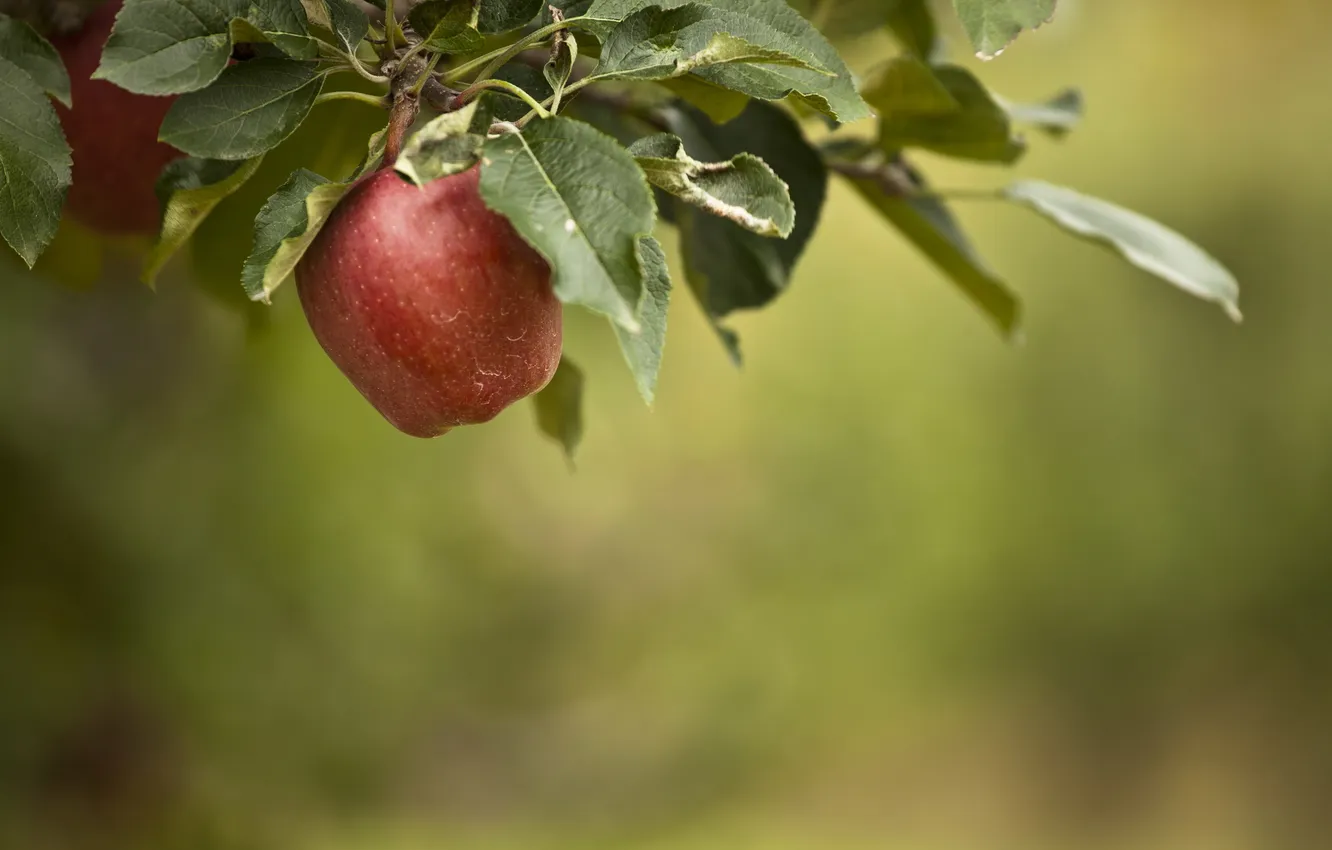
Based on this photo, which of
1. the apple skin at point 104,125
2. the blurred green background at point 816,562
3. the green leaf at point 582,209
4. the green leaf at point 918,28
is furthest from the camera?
the blurred green background at point 816,562

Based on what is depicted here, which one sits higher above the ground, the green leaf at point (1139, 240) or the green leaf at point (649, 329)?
the green leaf at point (649, 329)

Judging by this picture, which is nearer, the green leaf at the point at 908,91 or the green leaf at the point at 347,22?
the green leaf at the point at 347,22

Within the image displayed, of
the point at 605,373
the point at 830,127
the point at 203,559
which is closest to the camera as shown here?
the point at 830,127

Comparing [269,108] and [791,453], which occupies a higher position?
[269,108]

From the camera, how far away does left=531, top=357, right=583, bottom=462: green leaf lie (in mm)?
453

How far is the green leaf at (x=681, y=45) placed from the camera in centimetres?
27

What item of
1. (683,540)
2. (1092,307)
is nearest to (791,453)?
(683,540)

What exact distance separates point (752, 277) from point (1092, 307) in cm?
183

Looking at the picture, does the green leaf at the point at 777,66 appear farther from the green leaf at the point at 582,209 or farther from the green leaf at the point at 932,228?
the green leaf at the point at 932,228

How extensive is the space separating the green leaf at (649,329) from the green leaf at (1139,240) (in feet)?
0.81

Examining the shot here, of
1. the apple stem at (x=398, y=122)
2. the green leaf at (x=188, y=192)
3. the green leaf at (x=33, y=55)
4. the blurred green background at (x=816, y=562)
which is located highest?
the apple stem at (x=398, y=122)

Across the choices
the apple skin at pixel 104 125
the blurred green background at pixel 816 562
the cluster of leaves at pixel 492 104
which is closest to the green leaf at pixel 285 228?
the cluster of leaves at pixel 492 104

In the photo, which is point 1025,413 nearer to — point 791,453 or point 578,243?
point 791,453

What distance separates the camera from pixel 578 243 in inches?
9.5
